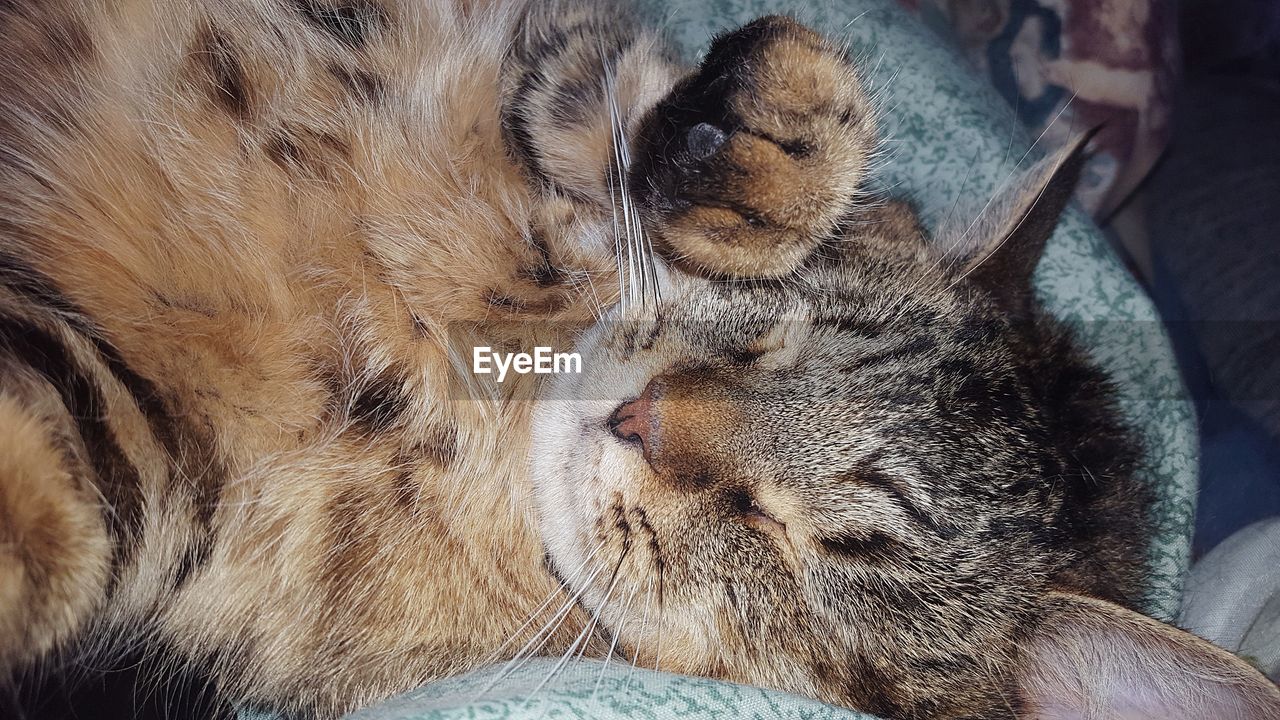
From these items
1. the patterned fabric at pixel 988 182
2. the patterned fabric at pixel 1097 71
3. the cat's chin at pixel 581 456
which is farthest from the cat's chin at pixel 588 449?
the patterned fabric at pixel 1097 71

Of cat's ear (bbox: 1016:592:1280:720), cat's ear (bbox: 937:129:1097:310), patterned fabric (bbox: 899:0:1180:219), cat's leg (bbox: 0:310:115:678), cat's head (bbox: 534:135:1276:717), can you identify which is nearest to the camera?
cat's leg (bbox: 0:310:115:678)

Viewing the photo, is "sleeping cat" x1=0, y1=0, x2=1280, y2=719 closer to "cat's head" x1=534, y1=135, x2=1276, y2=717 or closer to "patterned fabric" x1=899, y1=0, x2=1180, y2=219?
"cat's head" x1=534, y1=135, x2=1276, y2=717

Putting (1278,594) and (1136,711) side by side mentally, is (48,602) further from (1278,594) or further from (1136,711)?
(1278,594)

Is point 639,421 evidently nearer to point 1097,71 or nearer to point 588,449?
point 588,449

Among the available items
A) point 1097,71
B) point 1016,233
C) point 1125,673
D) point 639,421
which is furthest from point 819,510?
point 1097,71

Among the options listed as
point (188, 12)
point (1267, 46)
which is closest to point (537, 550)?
point (188, 12)

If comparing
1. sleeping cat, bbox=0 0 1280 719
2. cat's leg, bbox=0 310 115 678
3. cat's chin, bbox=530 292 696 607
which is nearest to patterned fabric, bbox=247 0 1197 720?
sleeping cat, bbox=0 0 1280 719

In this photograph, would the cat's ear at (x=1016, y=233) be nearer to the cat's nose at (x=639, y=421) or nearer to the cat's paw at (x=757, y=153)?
the cat's paw at (x=757, y=153)
